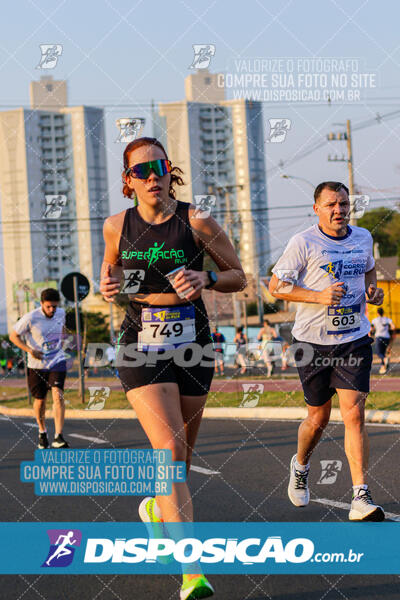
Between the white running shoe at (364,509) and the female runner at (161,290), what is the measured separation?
131 centimetres

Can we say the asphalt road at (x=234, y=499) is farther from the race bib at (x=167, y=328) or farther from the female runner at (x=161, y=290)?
the race bib at (x=167, y=328)

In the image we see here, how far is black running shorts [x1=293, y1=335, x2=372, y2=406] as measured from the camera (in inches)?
222

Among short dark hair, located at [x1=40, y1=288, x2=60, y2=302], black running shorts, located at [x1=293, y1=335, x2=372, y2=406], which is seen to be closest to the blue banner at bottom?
black running shorts, located at [x1=293, y1=335, x2=372, y2=406]

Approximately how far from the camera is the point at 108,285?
4.48 meters

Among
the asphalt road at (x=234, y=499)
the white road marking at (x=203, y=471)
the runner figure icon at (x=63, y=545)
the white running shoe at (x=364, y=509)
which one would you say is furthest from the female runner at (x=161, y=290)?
the white road marking at (x=203, y=471)

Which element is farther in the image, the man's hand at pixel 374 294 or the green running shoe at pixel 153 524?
the man's hand at pixel 374 294

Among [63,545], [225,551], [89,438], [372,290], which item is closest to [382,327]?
[89,438]

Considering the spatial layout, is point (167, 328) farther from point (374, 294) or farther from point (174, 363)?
point (374, 294)

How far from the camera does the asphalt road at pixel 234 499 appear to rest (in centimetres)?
430

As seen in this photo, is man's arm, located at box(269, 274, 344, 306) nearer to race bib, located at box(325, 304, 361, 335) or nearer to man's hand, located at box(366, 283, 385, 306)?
race bib, located at box(325, 304, 361, 335)

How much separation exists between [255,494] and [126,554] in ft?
6.45

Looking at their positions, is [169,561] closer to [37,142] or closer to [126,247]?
[126,247]

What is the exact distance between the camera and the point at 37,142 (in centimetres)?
12612

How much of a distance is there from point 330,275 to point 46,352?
5.24 meters
